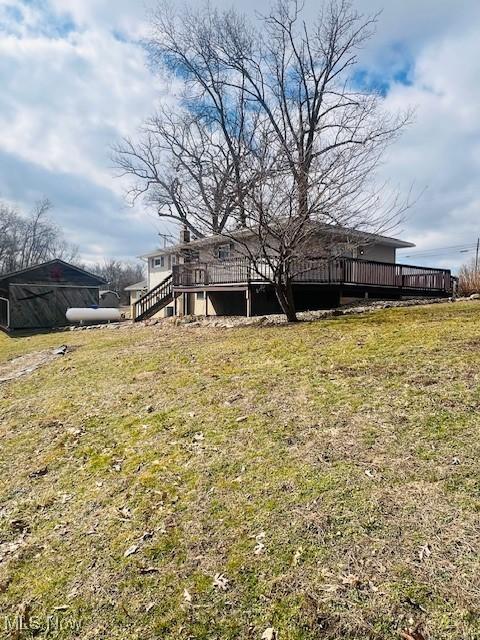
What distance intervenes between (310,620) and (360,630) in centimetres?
25

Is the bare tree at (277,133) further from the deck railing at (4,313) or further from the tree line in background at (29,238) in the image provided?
the tree line in background at (29,238)

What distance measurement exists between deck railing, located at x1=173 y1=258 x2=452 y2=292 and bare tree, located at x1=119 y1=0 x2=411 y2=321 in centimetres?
148

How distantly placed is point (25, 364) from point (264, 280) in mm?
7509

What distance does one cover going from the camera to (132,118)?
22094 millimetres

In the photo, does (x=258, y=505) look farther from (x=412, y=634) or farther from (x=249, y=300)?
(x=249, y=300)

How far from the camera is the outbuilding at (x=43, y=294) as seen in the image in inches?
851

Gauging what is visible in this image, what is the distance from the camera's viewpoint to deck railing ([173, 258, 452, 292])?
13.9 metres

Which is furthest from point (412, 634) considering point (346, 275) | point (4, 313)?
point (4, 313)

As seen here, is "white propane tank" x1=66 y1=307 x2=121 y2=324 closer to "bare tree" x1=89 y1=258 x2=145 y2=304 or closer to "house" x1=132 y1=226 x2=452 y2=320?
"house" x1=132 y1=226 x2=452 y2=320

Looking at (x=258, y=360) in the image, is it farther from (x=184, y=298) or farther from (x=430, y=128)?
(x=430, y=128)


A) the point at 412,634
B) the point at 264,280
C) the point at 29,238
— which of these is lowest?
the point at 412,634

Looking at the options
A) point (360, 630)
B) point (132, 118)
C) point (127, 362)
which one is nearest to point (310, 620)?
point (360, 630)

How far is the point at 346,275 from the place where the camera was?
15.6 metres

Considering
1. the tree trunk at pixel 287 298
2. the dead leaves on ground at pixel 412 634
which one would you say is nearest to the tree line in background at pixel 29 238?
the tree trunk at pixel 287 298
